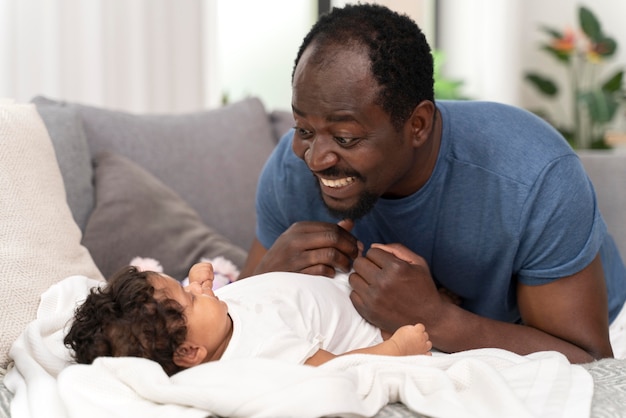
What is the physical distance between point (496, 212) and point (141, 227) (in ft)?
3.34

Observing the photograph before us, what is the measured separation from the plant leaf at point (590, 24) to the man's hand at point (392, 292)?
410 cm

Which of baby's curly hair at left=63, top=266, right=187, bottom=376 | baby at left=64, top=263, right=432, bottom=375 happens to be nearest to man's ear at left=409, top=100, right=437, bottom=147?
baby at left=64, top=263, right=432, bottom=375

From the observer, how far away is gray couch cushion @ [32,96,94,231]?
235 centimetres

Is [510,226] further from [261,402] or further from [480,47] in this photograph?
[480,47]

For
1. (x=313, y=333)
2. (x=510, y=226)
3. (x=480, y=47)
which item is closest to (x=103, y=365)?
(x=313, y=333)

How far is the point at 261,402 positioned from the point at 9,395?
1.60 feet

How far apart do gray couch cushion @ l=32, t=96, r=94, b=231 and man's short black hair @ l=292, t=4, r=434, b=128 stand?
35.1 inches

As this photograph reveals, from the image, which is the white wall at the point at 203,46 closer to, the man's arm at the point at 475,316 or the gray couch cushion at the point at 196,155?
the gray couch cushion at the point at 196,155

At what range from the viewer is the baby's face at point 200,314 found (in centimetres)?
141

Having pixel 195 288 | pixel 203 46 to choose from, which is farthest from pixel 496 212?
pixel 203 46

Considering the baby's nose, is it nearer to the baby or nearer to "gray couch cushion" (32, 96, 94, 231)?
the baby

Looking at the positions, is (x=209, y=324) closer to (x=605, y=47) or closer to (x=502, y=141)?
(x=502, y=141)

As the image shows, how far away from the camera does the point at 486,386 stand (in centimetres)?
131

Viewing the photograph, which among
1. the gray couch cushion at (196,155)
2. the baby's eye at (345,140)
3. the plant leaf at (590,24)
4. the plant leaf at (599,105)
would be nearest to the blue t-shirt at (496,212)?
the baby's eye at (345,140)
